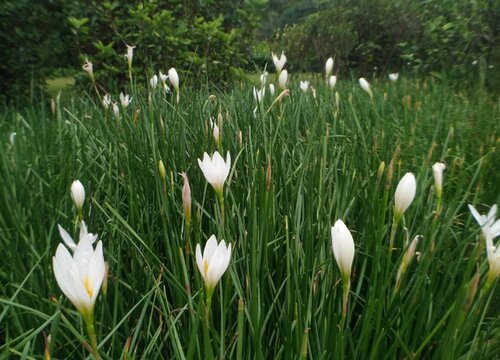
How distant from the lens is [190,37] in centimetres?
446

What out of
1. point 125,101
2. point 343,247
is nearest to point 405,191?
point 343,247

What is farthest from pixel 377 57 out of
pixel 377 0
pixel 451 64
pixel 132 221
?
pixel 132 221

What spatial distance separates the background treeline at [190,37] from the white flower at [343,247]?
8.29 feet

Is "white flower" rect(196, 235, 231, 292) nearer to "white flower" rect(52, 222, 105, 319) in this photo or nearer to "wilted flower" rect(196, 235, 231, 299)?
"wilted flower" rect(196, 235, 231, 299)

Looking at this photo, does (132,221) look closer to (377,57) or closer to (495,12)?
(495,12)

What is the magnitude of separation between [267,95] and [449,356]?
6.09ft

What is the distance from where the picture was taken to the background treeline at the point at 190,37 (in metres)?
4.17

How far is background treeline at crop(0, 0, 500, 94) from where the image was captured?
4.17 m

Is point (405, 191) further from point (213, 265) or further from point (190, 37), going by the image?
point (190, 37)

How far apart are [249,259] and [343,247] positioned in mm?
297

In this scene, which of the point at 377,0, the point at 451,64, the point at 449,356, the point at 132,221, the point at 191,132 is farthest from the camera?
the point at 377,0

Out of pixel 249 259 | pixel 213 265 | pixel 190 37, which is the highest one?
pixel 190 37

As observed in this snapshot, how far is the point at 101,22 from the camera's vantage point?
4723 millimetres

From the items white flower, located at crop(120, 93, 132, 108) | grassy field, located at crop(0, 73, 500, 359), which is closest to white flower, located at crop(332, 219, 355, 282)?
grassy field, located at crop(0, 73, 500, 359)
